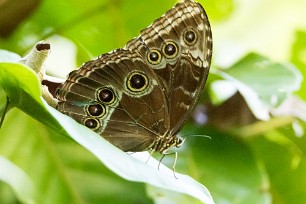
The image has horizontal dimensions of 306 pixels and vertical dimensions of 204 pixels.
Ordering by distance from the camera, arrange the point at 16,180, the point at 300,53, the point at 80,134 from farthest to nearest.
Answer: the point at 300,53, the point at 16,180, the point at 80,134

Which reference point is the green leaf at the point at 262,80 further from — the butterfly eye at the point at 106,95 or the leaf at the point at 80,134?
the leaf at the point at 80,134

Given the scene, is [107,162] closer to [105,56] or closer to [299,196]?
[105,56]

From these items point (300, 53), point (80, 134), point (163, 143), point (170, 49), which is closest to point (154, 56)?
point (170, 49)

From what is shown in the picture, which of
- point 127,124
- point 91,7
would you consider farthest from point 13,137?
point 91,7

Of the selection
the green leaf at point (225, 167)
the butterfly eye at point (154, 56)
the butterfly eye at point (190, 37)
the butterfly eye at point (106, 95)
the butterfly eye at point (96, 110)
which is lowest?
the green leaf at point (225, 167)

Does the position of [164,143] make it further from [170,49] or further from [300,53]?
[300,53]

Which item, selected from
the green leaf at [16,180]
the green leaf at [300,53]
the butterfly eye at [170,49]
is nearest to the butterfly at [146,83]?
the butterfly eye at [170,49]

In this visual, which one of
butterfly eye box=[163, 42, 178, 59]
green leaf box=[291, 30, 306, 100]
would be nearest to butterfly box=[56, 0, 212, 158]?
butterfly eye box=[163, 42, 178, 59]
